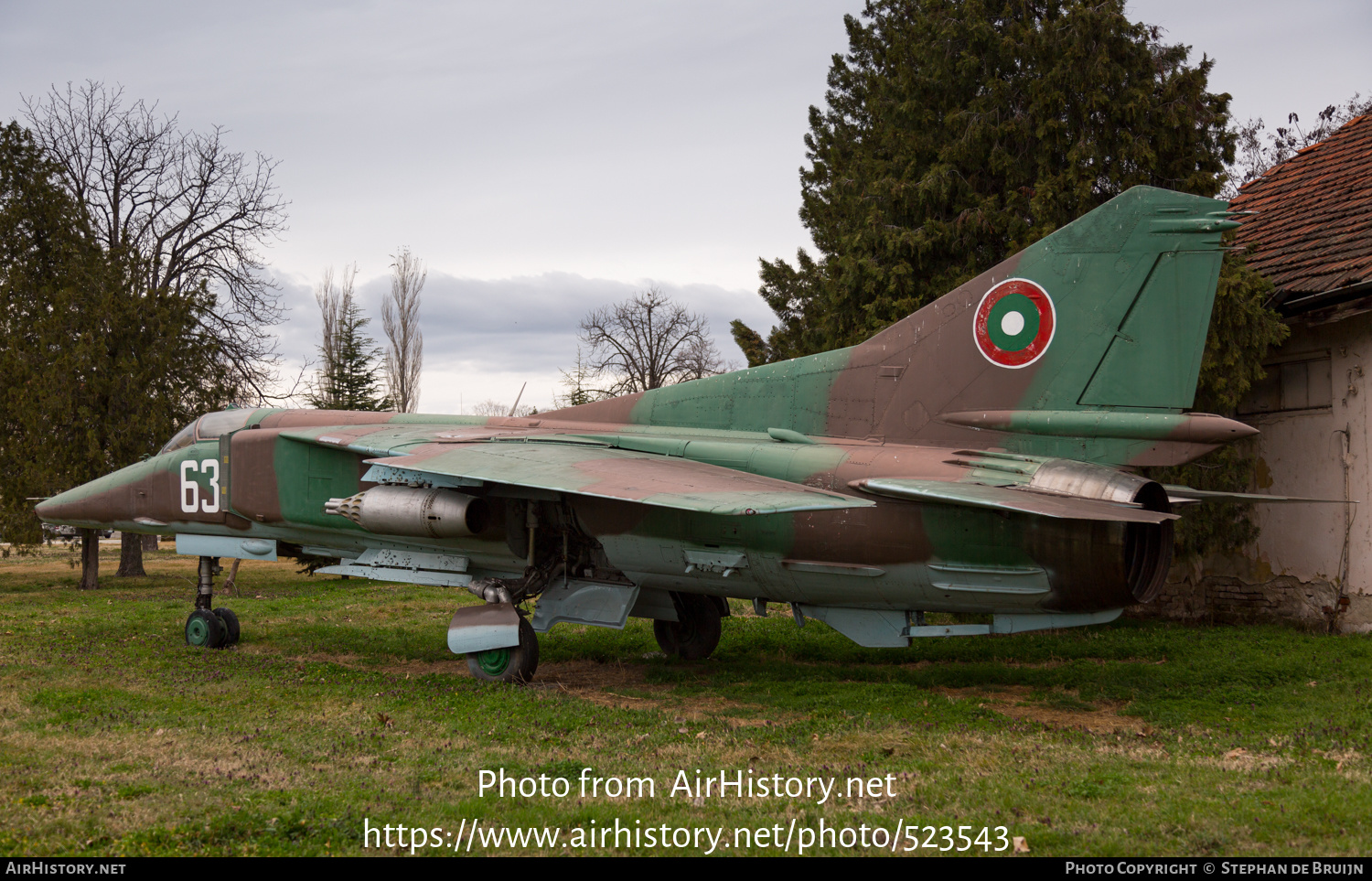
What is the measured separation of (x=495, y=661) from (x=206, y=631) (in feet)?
16.1

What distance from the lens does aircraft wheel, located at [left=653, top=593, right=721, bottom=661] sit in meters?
11.7

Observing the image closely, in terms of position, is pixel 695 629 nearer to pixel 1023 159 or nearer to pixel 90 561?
pixel 1023 159

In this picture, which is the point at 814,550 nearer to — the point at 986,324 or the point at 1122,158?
the point at 986,324

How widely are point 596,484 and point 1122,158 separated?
30.7 ft

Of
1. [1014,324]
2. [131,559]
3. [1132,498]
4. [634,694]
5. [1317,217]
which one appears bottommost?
[634,694]

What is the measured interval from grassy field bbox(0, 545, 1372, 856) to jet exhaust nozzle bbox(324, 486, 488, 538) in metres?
1.66

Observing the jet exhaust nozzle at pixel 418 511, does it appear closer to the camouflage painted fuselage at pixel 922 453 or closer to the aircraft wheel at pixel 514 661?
the camouflage painted fuselage at pixel 922 453

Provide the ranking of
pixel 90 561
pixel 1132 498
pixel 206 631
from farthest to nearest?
pixel 90 561 → pixel 206 631 → pixel 1132 498

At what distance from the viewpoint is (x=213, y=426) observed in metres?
12.6

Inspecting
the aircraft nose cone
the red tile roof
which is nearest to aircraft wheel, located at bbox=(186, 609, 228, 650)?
the aircraft nose cone

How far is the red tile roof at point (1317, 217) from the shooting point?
12.0 metres

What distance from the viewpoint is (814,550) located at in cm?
857

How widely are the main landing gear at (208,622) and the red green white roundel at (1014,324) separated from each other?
10.4 meters

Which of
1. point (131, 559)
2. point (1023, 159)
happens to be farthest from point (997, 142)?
point (131, 559)
